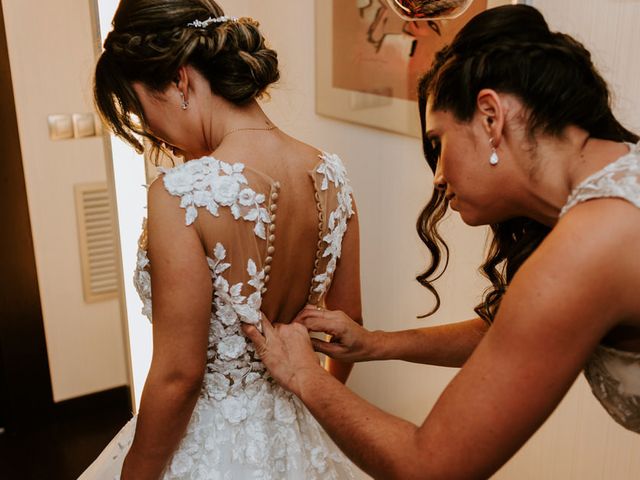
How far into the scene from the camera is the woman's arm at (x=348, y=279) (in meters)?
1.33

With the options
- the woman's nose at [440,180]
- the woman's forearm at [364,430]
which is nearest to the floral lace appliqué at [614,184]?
the woman's nose at [440,180]

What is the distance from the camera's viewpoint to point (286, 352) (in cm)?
116

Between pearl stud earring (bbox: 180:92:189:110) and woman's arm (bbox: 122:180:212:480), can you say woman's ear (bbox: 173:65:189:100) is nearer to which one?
pearl stud earring (bbox: 180:92:189:110)

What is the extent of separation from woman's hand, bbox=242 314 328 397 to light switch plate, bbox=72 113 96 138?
1.68 m

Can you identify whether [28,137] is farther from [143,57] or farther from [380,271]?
[143,57]

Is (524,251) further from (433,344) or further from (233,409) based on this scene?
(233,409)

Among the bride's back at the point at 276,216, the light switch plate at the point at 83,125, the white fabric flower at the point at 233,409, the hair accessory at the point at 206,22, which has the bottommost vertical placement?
the white fabric flower at the point at 233,409

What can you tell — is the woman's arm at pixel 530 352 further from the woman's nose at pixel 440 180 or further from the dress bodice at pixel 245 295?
the dress bodice at pixel 245 295

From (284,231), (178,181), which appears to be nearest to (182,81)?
(178,181)

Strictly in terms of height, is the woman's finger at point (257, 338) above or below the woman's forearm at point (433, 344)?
above

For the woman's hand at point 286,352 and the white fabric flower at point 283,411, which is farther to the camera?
the white fabric flower at point 283,411

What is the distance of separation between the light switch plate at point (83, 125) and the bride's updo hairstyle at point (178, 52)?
4.67ft

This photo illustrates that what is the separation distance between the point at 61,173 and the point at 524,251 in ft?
6.58

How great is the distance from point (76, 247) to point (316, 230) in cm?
177
